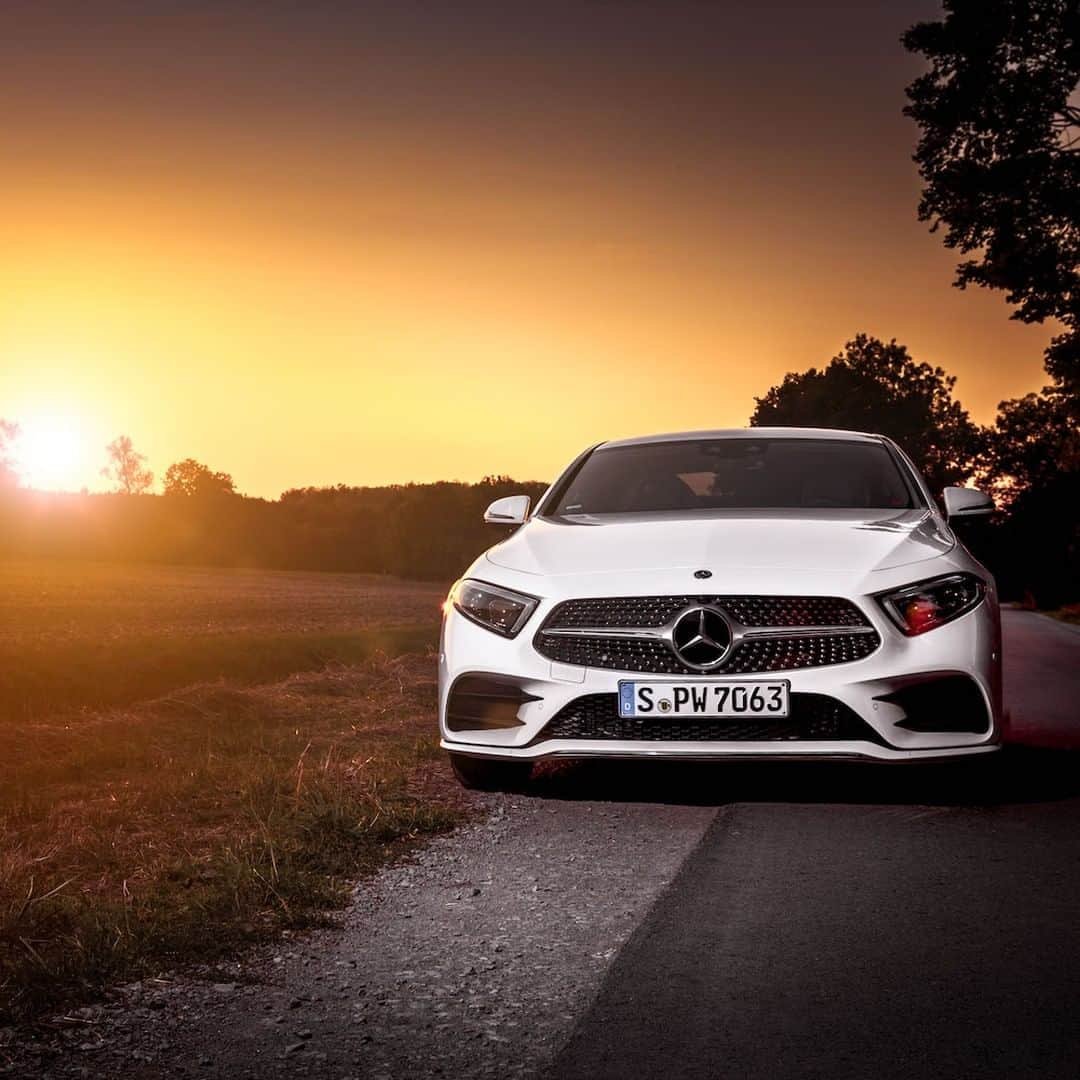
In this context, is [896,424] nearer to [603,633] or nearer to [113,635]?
[113,635]

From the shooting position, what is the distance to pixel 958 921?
169 inches

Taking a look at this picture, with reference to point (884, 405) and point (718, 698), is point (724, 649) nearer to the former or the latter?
point (718, 698)

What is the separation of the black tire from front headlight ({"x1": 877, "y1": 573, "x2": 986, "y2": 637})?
5.42 ft

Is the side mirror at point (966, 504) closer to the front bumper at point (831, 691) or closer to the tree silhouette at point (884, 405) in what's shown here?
the front bumper at point (831, 691)

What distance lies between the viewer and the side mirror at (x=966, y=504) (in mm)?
6449

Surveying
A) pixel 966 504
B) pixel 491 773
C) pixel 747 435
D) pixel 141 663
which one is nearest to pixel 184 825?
pixel 491 773

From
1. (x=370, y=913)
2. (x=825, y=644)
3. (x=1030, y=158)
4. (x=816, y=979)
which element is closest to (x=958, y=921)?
(x=816, y=979)

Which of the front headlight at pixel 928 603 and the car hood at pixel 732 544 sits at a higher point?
the car hood at pixel 732 544

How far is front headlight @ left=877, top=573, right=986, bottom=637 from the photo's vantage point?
512 cm

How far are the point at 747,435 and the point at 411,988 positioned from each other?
165 inches

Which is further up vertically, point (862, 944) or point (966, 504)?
point (966, 504)

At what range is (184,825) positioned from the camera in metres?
6.41

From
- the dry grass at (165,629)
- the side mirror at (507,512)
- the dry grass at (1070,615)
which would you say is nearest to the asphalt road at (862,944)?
the side mirror at (507,512)

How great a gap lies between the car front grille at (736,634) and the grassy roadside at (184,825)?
1.21m
